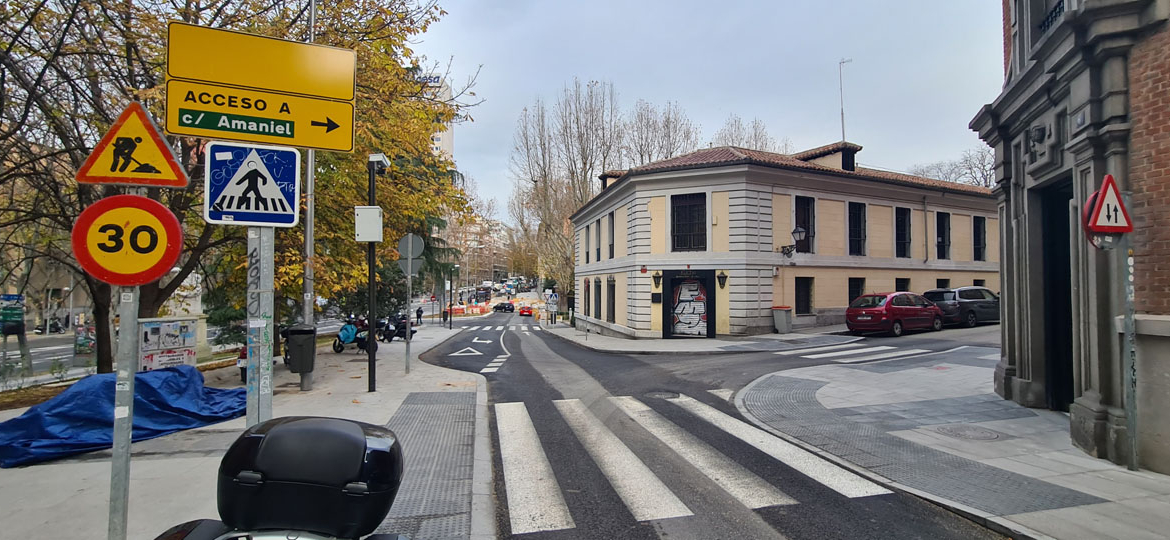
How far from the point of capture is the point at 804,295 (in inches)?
827

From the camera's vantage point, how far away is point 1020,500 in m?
4.25

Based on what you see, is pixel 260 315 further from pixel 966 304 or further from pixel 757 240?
pixel 966 304

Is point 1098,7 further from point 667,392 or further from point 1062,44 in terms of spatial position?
point 667,392

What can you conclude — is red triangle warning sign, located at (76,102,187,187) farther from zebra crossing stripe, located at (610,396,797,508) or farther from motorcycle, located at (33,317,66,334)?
motorcycle, located at (33,317,66,334)

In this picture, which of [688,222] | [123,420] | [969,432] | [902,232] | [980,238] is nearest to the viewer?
[123,420]

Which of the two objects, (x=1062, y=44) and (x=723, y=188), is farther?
(x=723, y=188)

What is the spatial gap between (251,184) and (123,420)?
5.31 ft

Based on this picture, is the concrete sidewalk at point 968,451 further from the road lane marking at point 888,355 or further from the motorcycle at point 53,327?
the motorcycle at point 53,327

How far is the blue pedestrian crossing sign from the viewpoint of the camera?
11.4ft

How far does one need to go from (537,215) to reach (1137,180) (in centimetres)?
3317

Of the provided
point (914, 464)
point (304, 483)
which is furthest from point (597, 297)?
point (304, 483)

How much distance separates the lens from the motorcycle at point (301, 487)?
78.6 inches

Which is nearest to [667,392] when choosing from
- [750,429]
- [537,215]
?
[750,429]

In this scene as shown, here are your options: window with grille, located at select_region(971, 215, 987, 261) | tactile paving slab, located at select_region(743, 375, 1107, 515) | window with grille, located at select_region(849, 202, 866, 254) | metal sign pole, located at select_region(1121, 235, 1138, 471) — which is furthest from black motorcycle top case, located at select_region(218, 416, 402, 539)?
window with grille, located at select_region(971, 215, 987, 261)
